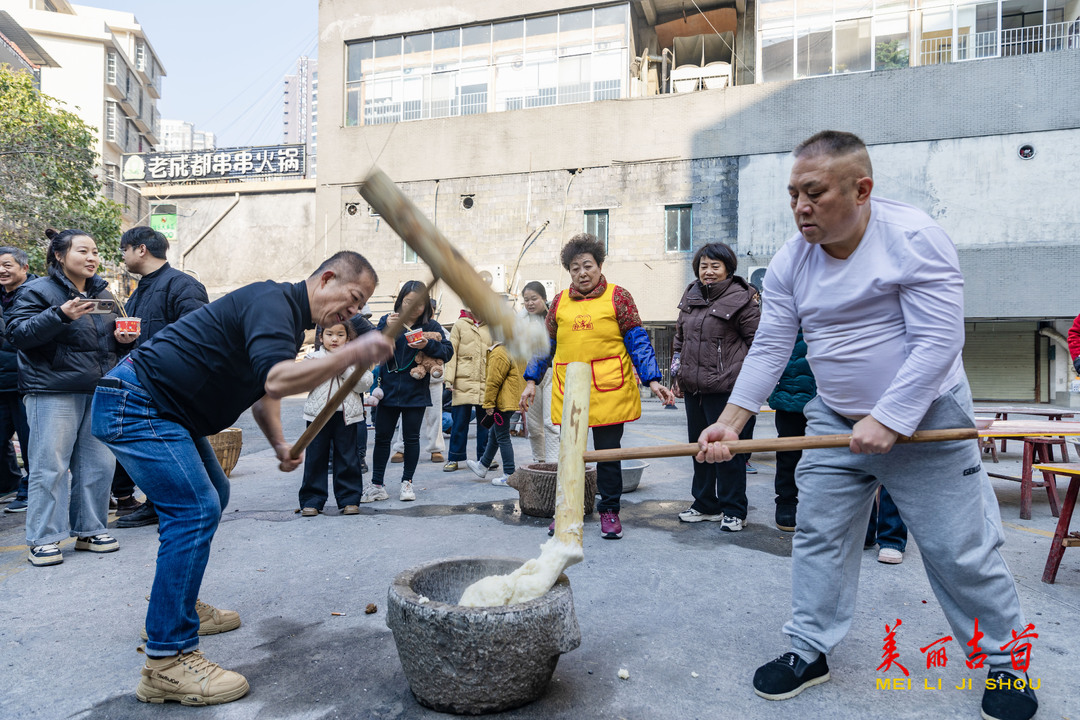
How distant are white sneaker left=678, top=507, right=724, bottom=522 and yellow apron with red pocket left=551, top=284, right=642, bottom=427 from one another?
0.95 meters

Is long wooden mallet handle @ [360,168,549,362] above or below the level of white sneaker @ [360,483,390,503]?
above

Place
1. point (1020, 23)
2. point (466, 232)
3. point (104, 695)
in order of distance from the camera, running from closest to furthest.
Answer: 1. point (104, 695)
2. point (1020, 23)
3. point (466, 232)

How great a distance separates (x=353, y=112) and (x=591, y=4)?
8896 millimetres

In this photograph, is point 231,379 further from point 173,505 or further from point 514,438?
point 514,438

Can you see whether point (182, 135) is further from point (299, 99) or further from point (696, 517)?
point (696, 517)

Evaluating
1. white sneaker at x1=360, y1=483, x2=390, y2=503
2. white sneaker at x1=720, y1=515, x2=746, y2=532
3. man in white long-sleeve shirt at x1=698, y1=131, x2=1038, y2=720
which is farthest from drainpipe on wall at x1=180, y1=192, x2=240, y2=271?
man in white long-sleeve shirt at x1=698, y1=131, x2=1038, y2=720

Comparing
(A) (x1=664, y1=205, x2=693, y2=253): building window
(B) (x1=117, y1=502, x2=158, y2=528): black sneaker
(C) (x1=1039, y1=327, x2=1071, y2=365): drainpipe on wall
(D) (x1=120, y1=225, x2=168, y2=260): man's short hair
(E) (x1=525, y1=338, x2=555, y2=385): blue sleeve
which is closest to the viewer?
(D) (x1=120, y1=225, x2=168, y2=260): man's short hair

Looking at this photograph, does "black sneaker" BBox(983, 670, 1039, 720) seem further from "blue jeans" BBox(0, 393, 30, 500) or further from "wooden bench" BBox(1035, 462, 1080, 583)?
"blue jeans" BBox(0, 393, 30, 500)

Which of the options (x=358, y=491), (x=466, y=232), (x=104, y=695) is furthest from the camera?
(x=466, y=232)

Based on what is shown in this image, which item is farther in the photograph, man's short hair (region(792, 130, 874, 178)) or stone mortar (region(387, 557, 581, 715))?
man's short hair (region(792, 130, 874, 178))

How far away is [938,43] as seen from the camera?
63.3 feet

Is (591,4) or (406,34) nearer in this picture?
(591,4)

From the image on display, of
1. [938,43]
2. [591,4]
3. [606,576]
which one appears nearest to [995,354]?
[938,43]

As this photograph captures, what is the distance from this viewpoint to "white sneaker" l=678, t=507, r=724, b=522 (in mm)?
5262
